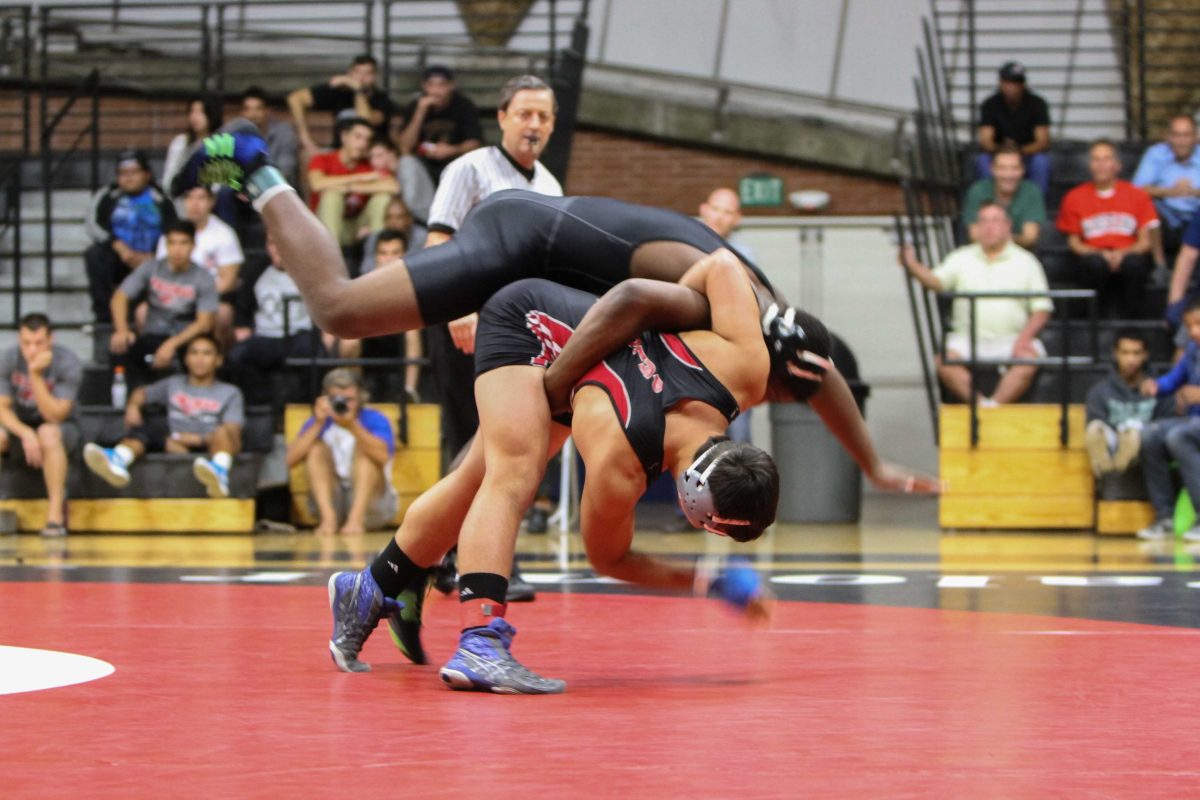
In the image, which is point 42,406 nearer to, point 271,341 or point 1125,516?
point 271,341

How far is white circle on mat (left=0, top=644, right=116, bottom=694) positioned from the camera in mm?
3447

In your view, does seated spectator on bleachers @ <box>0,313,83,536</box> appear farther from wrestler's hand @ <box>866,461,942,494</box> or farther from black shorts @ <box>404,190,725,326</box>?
wrestler's hand @ <box>866,461,942,494</box>

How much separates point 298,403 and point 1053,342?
429cm

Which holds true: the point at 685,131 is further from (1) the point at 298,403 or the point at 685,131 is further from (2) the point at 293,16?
(1) the point at 298,403

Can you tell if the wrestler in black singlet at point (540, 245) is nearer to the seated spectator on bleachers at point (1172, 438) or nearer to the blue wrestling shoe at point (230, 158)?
the blue wrestling shoe at point (230, 158)

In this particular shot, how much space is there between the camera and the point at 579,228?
394cm

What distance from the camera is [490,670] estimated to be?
3379mm

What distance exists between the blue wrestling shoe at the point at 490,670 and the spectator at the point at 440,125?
733 centimetres

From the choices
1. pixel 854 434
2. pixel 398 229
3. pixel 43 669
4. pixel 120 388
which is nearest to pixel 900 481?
pixel 854 434

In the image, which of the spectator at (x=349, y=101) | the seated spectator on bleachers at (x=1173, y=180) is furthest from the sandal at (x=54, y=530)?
the seated spectator on bleachers at (x=1173, y=180)

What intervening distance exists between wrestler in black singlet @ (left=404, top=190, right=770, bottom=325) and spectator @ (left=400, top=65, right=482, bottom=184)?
6.66 meters

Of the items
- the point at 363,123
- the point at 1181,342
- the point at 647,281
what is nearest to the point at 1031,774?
the point at 647,281

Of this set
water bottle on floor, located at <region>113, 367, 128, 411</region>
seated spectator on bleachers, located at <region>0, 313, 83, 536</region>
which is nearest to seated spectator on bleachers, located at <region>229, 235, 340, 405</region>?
water bottle on floor, located at <region>113, 367, 128, 411</region>

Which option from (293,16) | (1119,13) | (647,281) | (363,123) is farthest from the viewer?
(293,16)
